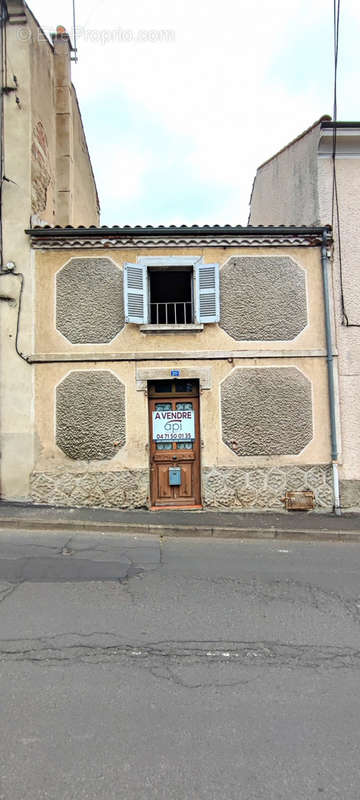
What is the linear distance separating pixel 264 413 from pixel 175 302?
2.79m

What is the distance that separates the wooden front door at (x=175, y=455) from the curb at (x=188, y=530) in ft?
4.42

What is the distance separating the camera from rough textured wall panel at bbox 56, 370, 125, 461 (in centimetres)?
850

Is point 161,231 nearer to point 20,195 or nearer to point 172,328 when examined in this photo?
point 172,328

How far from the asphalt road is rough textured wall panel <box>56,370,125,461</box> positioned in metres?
3.09

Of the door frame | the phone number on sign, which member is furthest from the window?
the phone number on sign

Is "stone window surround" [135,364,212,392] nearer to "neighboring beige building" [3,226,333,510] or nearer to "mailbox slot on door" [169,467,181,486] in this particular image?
"neighboring beige building" [3,226,333,510]

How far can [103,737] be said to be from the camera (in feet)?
8.39

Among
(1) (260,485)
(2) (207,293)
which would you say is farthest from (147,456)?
(2) (207,293)

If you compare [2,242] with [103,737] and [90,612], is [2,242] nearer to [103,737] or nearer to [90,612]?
[90,612]

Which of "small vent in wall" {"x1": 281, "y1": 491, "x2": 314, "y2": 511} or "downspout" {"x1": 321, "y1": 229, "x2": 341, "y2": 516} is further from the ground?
"downspout" {"x1": 321, "y1": 229, "x2": 341, "y2": 516}

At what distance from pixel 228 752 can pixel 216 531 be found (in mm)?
4787

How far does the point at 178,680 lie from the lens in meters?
3.15

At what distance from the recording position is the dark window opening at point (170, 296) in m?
9.08

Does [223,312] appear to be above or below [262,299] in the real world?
below
